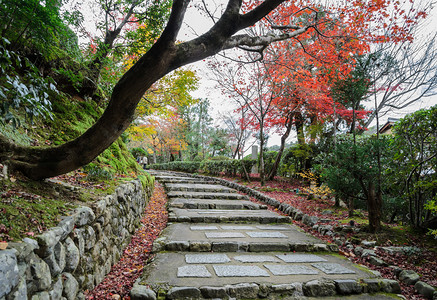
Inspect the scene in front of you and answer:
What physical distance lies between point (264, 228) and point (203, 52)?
401 cm

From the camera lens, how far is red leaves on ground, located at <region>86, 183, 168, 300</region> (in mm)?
2522

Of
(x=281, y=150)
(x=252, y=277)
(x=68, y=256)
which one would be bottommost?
(x=252, y=277)

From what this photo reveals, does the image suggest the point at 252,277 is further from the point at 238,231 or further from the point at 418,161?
the point at 418,161

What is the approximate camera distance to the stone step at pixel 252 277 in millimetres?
2621

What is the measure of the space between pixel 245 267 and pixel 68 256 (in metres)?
2.29

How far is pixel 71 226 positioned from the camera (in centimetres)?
210

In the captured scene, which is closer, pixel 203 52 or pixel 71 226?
pixel 71 226

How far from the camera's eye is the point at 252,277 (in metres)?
2.96

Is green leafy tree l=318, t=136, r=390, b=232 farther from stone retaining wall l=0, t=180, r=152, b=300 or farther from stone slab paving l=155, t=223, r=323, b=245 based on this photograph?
stone retaining wall l=0, t=180, r=152, b=300

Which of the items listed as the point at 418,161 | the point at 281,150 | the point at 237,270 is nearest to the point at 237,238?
the point at 237,270

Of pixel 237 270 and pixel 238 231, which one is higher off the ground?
pixel 238 231

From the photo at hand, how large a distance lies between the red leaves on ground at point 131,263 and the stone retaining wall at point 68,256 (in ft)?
0.37

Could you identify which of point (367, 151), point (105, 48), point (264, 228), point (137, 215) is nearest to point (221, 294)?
point (264, 228)

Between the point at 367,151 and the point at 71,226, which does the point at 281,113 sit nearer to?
the point at 367,151
